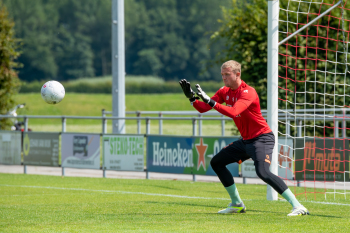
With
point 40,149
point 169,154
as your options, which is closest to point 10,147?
point 40,149

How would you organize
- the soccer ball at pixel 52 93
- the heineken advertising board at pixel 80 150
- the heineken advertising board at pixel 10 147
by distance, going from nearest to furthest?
the soccer ball at pixel 52 93
the heineken advertising board at pixel 80 150
the heineken advertising board at pixel 10 147

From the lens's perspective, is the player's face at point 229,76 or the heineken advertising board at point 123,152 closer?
the player's face at point 229,76

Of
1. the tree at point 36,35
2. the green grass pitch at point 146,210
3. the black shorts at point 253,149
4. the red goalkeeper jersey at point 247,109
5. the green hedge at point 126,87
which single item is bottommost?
the green grass pitch at point 146,210

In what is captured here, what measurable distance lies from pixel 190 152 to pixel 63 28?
71040 millimetres

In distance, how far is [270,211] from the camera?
7449 mm

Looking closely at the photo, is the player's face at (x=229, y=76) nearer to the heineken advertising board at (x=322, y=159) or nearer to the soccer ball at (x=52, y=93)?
the soccer ball at (x=52, y=93)

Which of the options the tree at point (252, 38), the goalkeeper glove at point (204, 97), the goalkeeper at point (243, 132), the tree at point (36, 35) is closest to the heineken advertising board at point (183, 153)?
the tree at point (252, 38)

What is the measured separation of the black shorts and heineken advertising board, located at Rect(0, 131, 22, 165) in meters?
8.81

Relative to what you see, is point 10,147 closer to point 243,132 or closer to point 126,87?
point 243,132

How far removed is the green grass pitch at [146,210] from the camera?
617 cm

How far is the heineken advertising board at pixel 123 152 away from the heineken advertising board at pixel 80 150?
0.25 metres

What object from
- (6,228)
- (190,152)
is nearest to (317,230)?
(6,228)

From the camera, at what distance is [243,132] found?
283 inches

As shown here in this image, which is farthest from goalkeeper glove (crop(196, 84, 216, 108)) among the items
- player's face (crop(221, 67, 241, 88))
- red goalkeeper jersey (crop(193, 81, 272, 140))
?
player's face (crop(221, 67, 241, 88))
